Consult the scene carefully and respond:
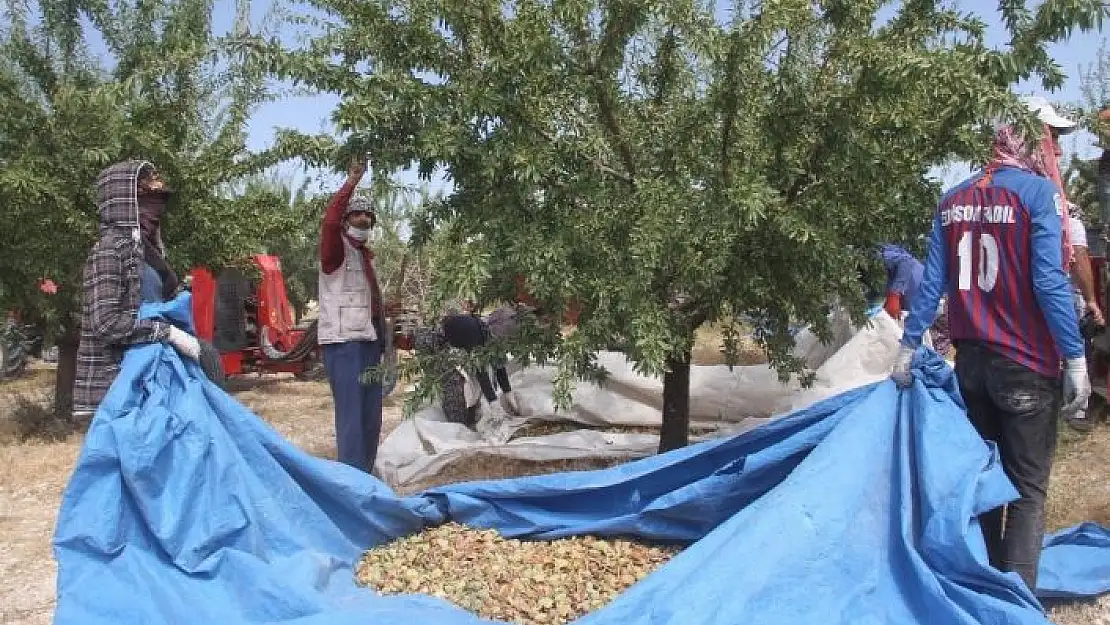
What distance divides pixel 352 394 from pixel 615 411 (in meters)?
2.08

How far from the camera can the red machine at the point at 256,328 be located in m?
10.5

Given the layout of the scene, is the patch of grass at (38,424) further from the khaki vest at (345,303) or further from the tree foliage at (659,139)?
the tree foliage at (659,139)

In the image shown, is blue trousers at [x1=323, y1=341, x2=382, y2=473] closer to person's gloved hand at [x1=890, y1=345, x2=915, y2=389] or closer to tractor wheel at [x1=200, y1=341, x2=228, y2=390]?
tractor wheel at [x1=200, y1=341, x2=228, y2=390]

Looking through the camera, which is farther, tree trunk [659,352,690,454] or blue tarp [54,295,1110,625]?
tree trunk [659,352,690,454]

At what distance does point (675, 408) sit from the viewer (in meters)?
5.01

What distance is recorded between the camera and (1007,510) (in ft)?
10.2

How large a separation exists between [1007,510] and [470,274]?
2046 millimetres

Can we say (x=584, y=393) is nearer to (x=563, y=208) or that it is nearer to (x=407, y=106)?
(x=563, y=208)

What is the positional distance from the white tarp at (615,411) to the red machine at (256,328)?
187 inches

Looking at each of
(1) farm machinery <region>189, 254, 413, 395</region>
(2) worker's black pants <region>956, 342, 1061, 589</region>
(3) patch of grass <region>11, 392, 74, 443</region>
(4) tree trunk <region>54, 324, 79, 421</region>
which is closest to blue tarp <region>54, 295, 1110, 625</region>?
(2) worker's black pants <region>956, 342, 1061, 589</region>

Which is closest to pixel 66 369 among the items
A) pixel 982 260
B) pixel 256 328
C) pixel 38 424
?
pixel 38 424

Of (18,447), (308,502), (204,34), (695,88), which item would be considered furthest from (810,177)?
(18,447)

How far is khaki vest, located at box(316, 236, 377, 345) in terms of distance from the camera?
15.1 feet

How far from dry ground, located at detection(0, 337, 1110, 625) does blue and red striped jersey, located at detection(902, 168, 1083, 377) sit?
1.12 meters
